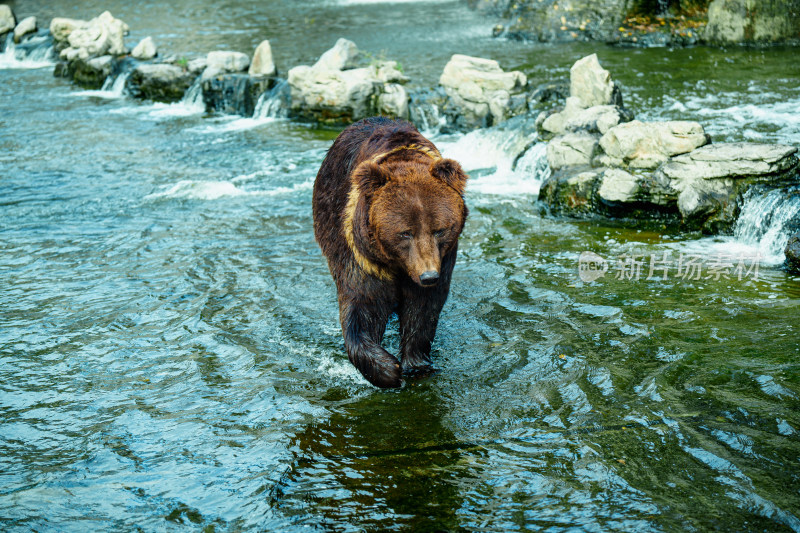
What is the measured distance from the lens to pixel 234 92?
52.0 feet

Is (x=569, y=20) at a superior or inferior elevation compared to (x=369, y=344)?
superior

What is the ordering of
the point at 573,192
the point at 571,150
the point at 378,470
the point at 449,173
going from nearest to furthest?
the point at 378,470 < the point at 449,173 < the point at 573,192 < the point at 571,150

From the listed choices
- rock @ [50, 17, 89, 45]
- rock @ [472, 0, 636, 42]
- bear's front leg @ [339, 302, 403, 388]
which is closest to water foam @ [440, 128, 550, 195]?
bear's front leg @ [339, 302, 403, 388]

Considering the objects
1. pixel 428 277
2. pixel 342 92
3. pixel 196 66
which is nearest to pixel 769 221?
pixel 428 277

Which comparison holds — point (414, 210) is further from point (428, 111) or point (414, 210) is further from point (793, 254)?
point (428, 111)

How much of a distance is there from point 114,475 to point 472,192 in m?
6.70

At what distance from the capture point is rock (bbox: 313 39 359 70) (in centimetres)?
1455

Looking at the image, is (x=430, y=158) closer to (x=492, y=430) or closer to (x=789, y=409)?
(x=492, y=430)

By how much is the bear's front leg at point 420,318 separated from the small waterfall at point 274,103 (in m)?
10.4

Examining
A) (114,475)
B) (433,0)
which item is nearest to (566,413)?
(114,475)

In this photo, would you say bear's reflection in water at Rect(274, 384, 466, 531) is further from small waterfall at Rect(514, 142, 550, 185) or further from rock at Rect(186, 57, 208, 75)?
A: rock at Rect(186, 57, 208, 75)

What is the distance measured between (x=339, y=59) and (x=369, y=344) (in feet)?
35.6

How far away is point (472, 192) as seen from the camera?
996cm

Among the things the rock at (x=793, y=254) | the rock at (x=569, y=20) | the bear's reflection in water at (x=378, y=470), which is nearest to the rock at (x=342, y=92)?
the rock at (x=569, y=20)
